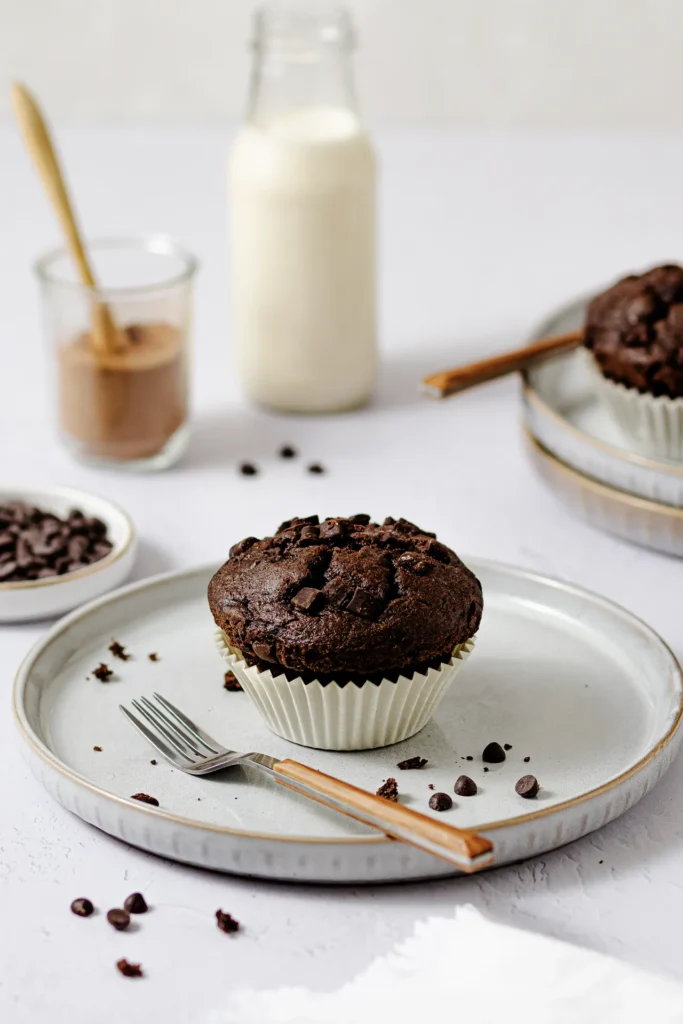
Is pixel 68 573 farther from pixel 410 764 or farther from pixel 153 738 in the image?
pixel 410 764

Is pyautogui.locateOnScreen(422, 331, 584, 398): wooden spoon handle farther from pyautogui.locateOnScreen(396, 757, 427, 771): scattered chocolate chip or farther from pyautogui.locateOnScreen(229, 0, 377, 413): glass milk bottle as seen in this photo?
pyautogui.locateOnScreen(396, 757, 427, 771): scattered chocolate chip

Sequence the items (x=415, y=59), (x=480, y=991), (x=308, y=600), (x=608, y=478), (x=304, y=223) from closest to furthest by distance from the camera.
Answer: (x=480, y=991)
(x=308, y=600)
(x=608, y=478)
(x=304, y=223)
(x=415, y=59)

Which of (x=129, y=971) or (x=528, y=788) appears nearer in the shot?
(x=129, y=971)

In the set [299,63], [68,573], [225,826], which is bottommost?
[68,573]

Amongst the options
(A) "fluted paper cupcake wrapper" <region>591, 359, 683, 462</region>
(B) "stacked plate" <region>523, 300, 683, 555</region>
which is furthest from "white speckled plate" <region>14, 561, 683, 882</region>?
(A) "fluted paper cupcake wrapper" <region>591, 359, 683, 462</region>

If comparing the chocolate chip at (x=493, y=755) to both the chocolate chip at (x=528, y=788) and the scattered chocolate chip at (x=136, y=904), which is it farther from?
the scattered chocolate chip at (x=136, y=904)

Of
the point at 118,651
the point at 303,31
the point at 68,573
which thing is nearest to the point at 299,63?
the point at 303,31

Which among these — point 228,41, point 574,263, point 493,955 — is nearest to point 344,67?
point 574,263
